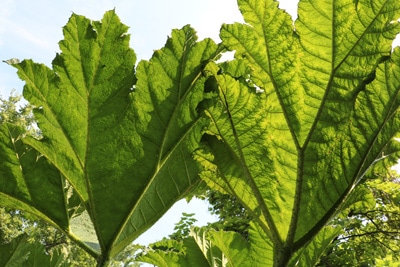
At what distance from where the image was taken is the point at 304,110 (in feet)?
4.83

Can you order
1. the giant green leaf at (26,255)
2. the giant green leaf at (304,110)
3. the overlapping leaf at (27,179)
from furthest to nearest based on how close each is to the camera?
the giant green leaf at (26,255)
the overlapping leaf at (27,179)
the giant green leaf at (304,110)

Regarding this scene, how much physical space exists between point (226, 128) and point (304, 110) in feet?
0.95

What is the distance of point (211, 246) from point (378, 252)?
9795 millimetres

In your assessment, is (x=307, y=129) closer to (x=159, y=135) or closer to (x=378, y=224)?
(x=159, y=135)

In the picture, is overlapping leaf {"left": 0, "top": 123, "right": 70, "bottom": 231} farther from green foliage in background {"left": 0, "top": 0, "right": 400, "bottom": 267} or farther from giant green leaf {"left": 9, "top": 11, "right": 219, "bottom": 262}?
giant green leaf {"left": 9, "top": 11, "right": 219, "bottom": 262}

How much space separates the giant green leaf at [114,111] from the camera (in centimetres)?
172

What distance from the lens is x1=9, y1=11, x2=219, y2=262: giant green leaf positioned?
1721 mm

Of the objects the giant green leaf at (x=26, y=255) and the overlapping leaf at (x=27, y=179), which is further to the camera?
the giant green leaf at (x=26, y=255)

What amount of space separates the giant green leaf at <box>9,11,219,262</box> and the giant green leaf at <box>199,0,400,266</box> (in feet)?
0.93

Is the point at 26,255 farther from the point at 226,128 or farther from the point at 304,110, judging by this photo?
the point at 304,110

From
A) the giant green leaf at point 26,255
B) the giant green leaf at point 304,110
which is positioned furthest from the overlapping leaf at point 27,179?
the giant green leaf at point 304,110

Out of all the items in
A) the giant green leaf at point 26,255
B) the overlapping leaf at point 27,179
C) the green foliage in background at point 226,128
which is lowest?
the giant green leaf at point 26,255

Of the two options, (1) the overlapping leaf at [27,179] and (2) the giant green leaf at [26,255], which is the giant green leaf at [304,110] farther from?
(2) the giant green leaf at [26,255]

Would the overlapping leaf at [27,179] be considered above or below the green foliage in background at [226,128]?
below
